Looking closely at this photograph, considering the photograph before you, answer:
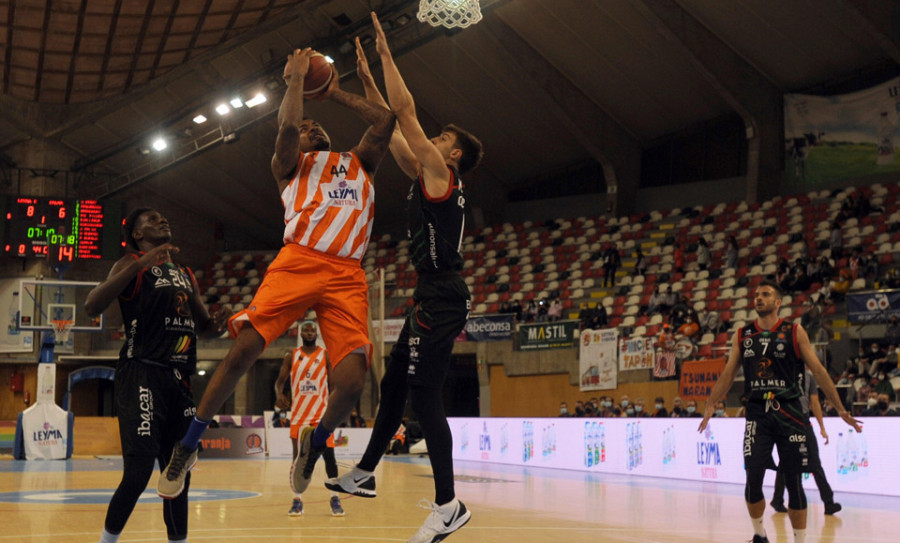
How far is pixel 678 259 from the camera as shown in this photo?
28078 mm

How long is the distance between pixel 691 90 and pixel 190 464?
26.8 m

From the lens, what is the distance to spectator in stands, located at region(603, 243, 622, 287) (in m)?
28.9

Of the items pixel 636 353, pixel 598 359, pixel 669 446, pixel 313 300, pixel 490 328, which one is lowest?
pixel 669 446

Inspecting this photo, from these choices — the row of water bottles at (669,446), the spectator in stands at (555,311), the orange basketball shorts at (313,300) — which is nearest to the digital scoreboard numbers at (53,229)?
the spectator in stands at (555,311)

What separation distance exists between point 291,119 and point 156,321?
1.44 metres

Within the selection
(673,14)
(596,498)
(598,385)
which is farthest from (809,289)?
(596,498)

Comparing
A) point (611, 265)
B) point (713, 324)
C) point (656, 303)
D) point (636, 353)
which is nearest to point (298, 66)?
point (713, 324)

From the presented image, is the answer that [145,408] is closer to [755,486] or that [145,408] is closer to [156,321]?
[156,321]

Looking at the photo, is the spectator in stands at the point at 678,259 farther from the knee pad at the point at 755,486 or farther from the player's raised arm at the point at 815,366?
the knee pad at the point at 755,486

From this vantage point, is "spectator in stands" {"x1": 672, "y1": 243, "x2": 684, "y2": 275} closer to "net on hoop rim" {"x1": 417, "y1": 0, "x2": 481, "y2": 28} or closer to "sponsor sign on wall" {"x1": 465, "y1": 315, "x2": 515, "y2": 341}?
"sponsor sign on wall" {"x1": 465, "y1": 315, "x2": 515, "y2": 341}

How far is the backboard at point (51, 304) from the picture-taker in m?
21.9

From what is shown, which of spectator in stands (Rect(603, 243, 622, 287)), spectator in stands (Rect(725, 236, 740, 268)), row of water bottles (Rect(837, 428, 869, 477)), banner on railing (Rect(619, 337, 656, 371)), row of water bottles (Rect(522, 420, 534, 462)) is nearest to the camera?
row of water bottles (Rect(837, 428, 869, 477))

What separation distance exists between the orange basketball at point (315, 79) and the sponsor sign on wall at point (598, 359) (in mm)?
19165

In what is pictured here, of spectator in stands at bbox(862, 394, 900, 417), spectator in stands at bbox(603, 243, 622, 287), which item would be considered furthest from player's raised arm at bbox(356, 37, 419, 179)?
spectator in stands at bbox(603, 243, 622, 287)
